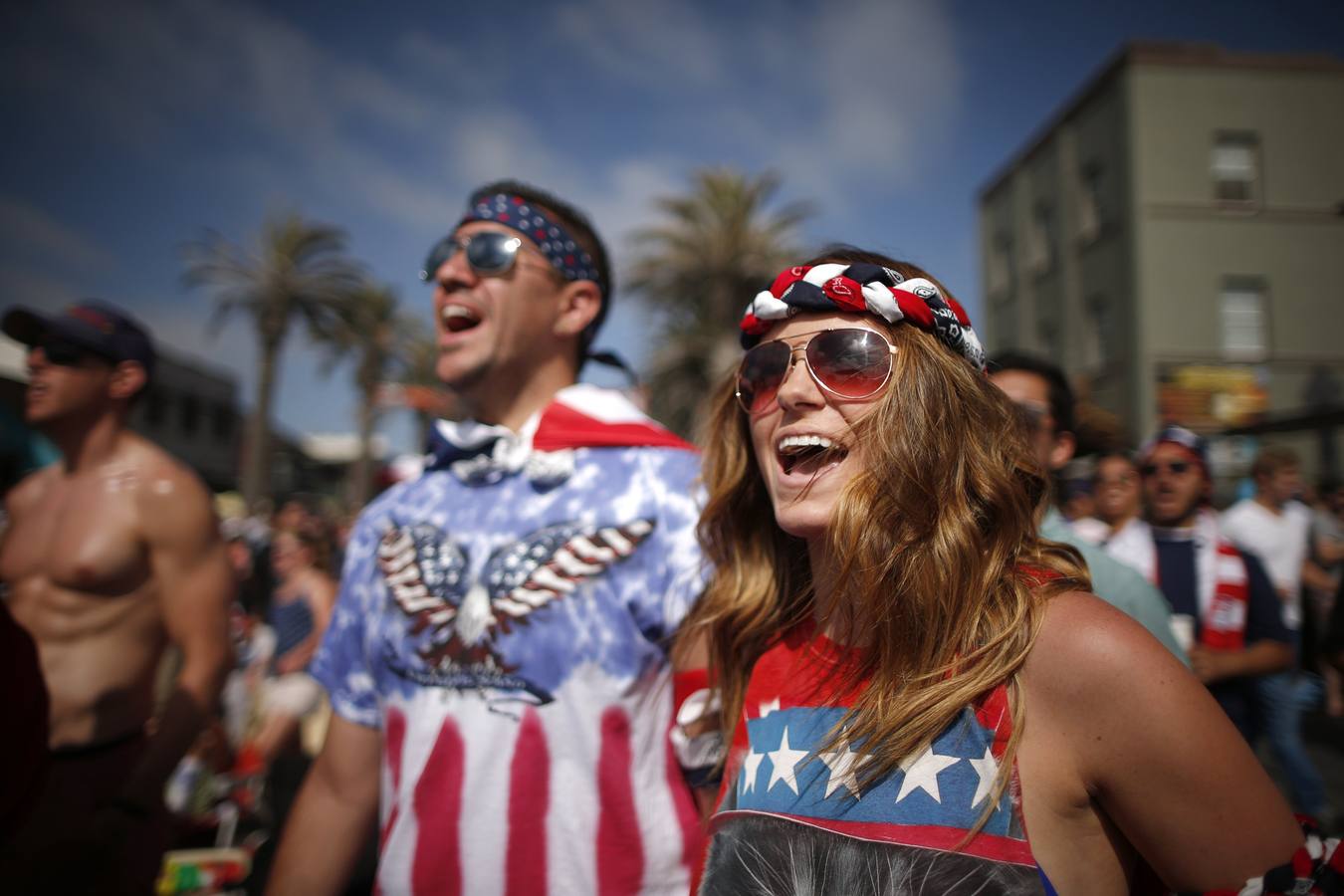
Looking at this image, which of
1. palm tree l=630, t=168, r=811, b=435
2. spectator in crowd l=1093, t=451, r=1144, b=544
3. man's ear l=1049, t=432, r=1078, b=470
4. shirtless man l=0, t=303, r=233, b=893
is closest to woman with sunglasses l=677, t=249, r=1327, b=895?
man's ear l=1049, t=432, r=1078, b=470

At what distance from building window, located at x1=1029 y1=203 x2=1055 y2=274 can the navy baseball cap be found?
62.0ft

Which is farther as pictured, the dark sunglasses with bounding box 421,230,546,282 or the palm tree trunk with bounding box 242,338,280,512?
the palm tree trunk with bounding box 242,338,280,512

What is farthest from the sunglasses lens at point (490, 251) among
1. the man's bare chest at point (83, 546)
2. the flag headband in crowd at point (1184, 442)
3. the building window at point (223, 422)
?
the building window at point (223, 422)

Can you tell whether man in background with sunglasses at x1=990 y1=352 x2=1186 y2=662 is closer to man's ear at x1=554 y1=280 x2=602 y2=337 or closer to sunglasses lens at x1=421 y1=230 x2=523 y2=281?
man's ear at x1=554 y1=280 x2=602 y2=337

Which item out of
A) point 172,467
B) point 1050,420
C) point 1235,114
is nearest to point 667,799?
point 1050,420

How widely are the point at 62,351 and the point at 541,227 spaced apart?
219cm

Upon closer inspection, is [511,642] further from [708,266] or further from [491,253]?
[708,266]

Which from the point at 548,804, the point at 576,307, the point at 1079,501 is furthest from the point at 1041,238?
the point at 548,804

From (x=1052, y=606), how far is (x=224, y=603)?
3015mm

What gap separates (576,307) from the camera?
7.87 feet

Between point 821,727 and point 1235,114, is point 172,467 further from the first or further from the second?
point 1235,114

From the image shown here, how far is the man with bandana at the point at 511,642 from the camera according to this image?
1.76m

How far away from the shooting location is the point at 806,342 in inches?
57.6

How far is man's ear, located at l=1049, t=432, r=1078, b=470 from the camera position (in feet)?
8.84
